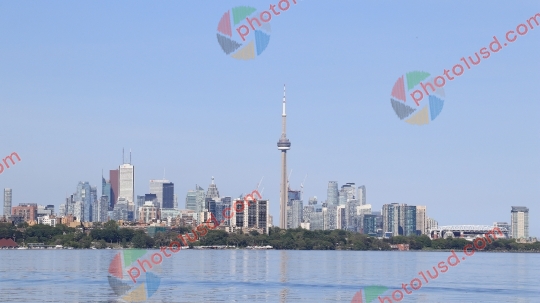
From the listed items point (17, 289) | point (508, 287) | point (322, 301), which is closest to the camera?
point (322, 301)

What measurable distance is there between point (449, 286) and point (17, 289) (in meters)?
33.2

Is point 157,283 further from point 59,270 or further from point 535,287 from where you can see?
point 535,287

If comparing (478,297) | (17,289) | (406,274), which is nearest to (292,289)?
(478,297)

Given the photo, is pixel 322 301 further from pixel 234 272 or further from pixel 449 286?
pixel 234 272

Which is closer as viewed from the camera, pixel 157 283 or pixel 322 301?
pixel 322 301

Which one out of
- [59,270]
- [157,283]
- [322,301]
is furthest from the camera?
[59,270]

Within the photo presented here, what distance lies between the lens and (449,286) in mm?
80625

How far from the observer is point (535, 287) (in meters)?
84.6

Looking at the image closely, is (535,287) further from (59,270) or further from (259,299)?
(59,270)

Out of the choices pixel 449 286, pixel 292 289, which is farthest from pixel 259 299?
pixel 449 286

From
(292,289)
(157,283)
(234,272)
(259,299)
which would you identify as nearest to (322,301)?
(259,299)

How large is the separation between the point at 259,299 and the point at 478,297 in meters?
15.9

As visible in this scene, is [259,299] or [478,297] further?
[478,297]

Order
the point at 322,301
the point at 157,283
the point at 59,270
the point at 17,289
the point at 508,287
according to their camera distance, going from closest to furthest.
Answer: the point at 322,301 → the point at 17,289 → the point at 157,283 → the point at 508,287 → the point at 59,270
